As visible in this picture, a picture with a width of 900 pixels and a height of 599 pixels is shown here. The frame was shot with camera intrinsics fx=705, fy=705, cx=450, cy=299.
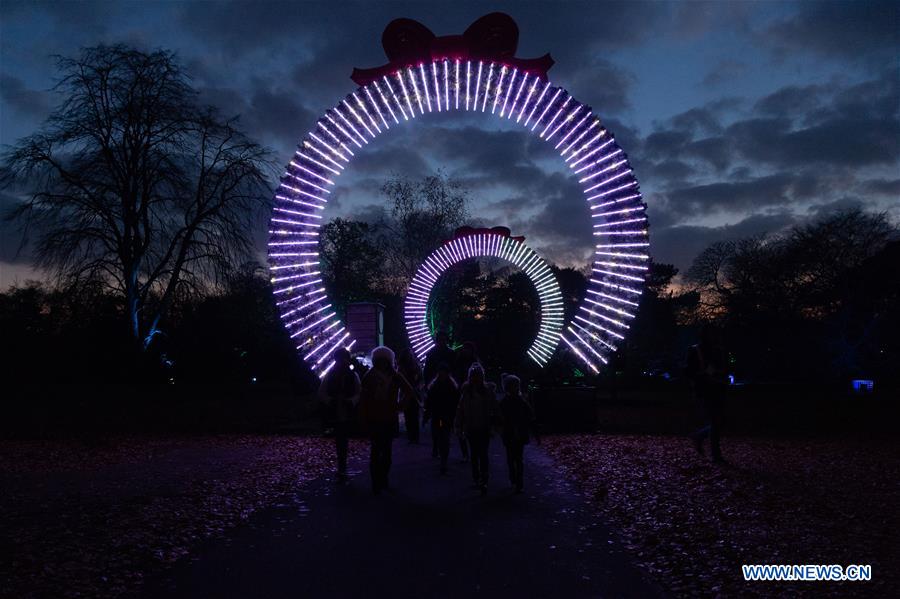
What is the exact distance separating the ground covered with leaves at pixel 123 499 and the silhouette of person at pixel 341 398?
689 mm

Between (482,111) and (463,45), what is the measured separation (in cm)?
158

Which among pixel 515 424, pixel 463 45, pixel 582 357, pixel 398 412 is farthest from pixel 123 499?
pixel 463 45

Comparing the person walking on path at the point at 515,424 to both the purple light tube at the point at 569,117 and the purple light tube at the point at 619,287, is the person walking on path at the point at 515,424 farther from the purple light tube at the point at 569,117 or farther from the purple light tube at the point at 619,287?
the purple light tube at the point at 569,117

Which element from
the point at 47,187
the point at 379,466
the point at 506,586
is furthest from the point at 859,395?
the point at 47,187

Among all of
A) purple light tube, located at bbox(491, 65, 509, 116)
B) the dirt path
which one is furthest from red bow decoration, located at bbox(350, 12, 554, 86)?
the dirt path

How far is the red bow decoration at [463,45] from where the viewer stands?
53.9 ft

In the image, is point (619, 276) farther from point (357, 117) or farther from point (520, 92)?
point (357, 117)

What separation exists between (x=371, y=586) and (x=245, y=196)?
2479cm

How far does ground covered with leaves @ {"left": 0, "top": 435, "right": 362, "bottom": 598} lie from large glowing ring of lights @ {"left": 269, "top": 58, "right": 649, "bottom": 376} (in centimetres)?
442

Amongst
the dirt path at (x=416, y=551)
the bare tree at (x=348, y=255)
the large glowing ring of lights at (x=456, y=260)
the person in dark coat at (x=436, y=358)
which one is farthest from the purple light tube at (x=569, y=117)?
the bare tree at (x=348, y=255)

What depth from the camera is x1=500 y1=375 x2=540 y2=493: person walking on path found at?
331 inches

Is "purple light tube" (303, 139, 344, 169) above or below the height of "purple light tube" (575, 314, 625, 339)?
above

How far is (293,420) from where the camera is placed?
64.2 ft

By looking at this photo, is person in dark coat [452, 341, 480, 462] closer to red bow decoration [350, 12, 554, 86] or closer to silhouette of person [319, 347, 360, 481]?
silhouette of person [319, 347, 360, 481]
